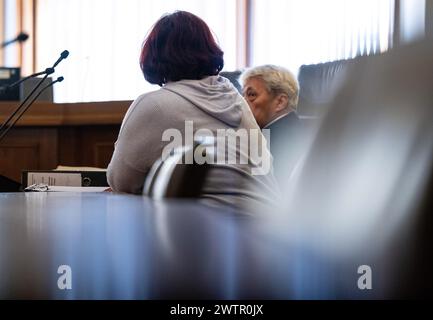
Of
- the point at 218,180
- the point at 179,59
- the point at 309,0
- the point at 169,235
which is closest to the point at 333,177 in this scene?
the point at 169,235

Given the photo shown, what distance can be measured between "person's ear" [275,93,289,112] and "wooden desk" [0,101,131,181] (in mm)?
659

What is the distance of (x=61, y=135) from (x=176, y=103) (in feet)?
4.35

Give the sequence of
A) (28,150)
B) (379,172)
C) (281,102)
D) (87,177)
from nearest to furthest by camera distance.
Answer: (379,172) < (87,177) < (281,102) < (28,150)

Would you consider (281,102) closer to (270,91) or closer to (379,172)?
(270,91)

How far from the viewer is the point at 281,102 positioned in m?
2.54

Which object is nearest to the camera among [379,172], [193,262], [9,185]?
[193,262]

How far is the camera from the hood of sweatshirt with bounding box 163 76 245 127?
1615 millimetres

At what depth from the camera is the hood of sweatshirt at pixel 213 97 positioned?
5.30 ft

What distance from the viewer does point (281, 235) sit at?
38 cm

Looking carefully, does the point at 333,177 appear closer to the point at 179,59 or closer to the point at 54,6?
the point at 179,59

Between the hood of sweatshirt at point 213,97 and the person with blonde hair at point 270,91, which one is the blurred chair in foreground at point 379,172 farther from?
the person with blonde hair at point 270,91
